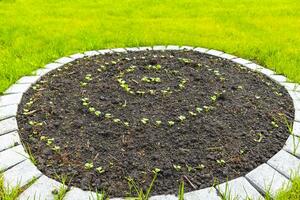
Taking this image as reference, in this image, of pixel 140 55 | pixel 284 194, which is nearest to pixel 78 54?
pixel 140 55

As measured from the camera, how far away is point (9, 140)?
2998mm

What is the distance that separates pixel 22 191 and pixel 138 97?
57.3 inches

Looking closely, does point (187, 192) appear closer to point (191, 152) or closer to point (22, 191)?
point (191, 152)

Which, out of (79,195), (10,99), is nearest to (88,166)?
(79,195)

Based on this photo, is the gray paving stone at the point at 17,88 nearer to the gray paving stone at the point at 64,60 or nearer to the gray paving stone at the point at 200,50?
the gray paving stone at the point at 64,60

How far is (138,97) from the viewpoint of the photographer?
359 cm

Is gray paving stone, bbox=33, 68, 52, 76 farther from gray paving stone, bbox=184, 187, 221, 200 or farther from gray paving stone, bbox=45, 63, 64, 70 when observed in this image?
gray paving stone, bbox=184, 187, 221, 200

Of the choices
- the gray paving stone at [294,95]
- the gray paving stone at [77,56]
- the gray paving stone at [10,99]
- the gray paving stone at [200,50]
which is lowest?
the gray paving stone at [10,99]

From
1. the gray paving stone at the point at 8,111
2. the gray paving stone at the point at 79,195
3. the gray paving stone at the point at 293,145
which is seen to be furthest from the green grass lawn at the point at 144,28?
the gray paving stone at the point at 79,195

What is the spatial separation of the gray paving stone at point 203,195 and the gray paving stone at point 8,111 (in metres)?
1.74

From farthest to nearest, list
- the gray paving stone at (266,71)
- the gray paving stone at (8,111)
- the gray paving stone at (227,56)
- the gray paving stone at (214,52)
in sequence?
the gray paving stone at (214,52)
the gray paving stone at (227,56)
the gray paving stone at (266,71)
the gray paving stone at (8,111)

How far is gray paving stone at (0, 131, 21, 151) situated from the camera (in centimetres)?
295

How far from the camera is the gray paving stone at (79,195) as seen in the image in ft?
7.94

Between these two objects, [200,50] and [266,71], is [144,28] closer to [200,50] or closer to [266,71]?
[200,50]
